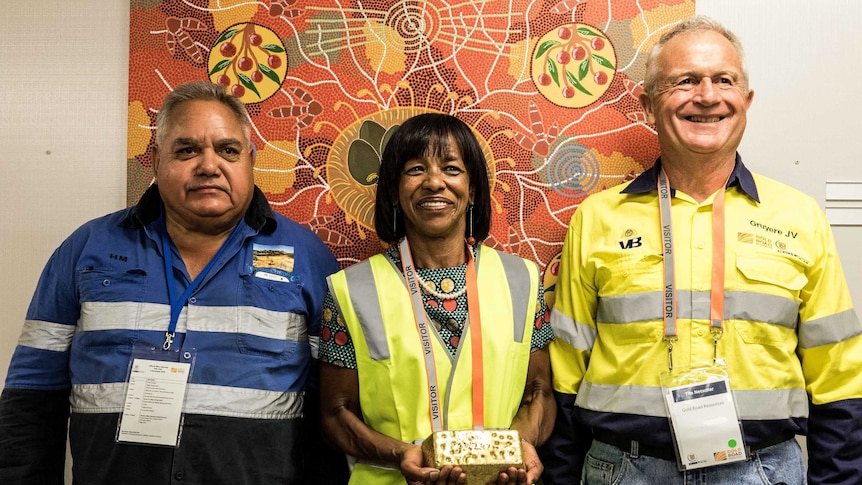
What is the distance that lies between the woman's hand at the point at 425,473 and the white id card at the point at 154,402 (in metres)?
0.72

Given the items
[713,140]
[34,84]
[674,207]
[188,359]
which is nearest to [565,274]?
[674,207]

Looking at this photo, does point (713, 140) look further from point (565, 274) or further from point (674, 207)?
point (565, 274)

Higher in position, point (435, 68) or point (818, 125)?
point (435, 68)

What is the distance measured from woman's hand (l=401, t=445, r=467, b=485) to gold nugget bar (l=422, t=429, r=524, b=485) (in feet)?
0.05

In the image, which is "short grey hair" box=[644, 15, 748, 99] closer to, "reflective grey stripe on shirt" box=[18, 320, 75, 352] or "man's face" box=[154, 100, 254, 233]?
"man's face" box=[154, 100, 254, 233]

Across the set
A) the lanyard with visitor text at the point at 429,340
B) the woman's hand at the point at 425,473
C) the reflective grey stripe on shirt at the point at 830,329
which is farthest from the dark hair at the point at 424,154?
the reflective grey stripe on shirt at the point at 830,329

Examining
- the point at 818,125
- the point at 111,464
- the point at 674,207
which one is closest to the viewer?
the point at 111,464

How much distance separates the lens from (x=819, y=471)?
7.14 ft

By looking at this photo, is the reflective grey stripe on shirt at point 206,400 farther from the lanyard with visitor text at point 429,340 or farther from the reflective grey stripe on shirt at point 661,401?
the reflective grey stripe on shirt at point 661,401

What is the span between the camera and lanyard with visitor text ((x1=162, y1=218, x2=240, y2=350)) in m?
2.18

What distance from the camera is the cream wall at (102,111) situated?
2.70 meters

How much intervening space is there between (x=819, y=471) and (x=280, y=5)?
8.18 feet

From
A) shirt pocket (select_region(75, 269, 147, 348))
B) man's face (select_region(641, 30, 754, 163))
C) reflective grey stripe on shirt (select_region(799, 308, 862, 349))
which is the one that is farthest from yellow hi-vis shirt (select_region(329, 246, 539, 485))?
reflective grey stripe on shirt (select_region(799, 308, 862, 349))

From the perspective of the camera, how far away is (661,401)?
2119 millimetres
